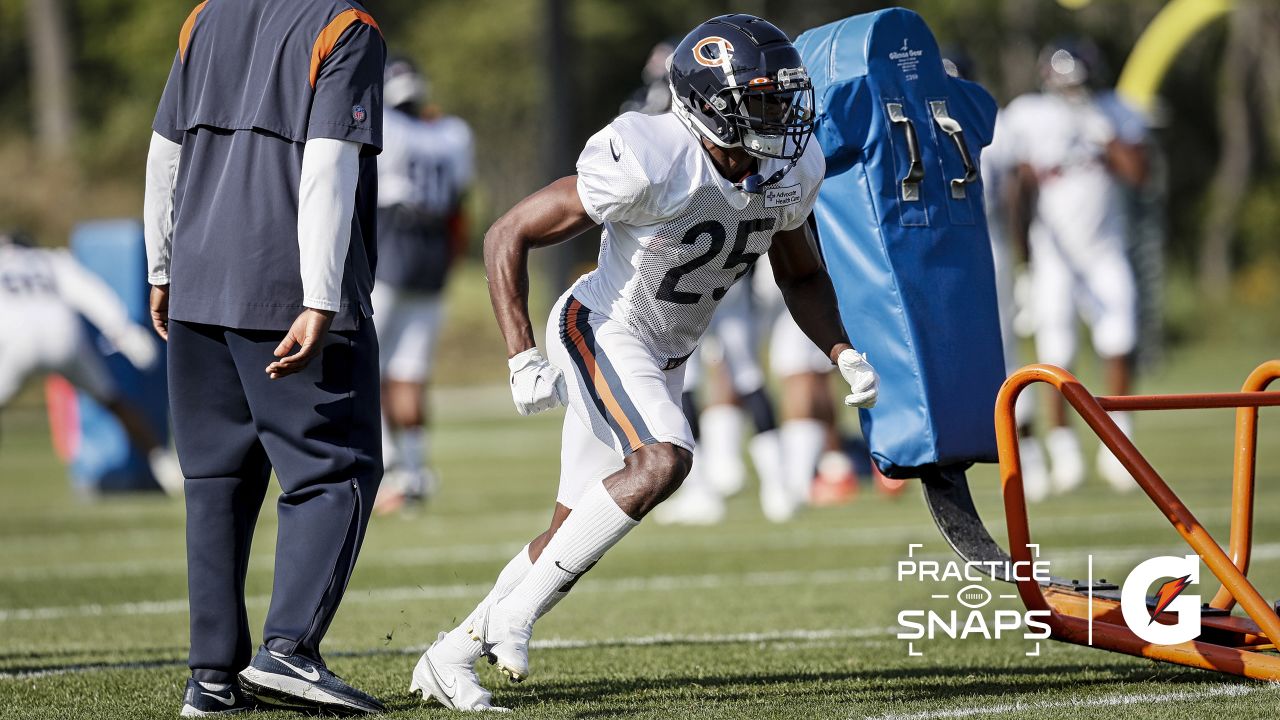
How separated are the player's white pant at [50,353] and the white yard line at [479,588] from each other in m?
4.27

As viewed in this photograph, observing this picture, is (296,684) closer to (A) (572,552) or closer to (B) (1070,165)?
(A) (572,552)

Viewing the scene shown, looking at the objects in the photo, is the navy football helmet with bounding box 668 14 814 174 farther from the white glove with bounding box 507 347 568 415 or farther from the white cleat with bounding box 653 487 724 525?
the white cleat with bounding box 653 487 724 525

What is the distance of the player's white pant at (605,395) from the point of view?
163 inches

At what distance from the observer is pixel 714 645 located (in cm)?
532

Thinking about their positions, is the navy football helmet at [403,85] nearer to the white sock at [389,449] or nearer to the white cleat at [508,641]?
the white sock at [389,449]

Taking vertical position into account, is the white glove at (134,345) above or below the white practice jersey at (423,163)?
below

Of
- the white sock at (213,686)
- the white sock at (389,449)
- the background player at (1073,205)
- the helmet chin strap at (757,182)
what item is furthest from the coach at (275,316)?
the background player at (1073,205)

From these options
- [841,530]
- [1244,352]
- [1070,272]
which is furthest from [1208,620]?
[1244,352]

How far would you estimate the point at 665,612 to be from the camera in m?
6.12

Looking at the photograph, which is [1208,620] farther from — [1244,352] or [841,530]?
[1244,352]

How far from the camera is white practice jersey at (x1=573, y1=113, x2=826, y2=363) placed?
4145 mm

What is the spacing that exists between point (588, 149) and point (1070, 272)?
741 centimetres

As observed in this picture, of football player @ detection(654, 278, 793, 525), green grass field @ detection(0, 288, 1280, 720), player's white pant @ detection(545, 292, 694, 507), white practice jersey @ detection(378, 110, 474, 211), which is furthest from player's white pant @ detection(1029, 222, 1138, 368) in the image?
player's white pant @ detection(545, 292, 694, 507)

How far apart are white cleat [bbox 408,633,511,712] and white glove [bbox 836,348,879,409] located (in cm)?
117
